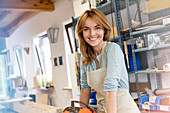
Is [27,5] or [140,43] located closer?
[140,43]

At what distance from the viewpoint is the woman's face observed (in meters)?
1.04

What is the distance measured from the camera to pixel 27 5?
4.54m

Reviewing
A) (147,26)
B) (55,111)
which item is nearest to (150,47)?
(147,26)

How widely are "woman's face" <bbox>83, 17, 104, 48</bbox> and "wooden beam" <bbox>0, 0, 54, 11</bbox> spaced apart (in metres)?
3.59

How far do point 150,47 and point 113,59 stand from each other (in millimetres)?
1414

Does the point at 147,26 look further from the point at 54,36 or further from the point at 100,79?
the point at 54,36

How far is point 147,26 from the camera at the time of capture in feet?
7.68

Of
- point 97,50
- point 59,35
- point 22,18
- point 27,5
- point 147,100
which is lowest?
point 147,100

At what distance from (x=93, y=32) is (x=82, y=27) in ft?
0.23

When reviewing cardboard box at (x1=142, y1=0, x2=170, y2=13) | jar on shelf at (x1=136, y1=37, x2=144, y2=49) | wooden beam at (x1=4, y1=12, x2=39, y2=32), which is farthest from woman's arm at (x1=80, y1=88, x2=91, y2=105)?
wooden beam at (x1=4, y1=12, x2=39, y2=32)

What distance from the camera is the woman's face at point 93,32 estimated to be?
3.41 feet

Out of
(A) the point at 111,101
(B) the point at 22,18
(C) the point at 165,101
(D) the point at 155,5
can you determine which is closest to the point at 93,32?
(A) the point at 111,101

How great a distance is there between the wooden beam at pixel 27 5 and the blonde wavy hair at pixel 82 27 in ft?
11.5

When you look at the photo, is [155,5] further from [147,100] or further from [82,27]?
[82,27]
